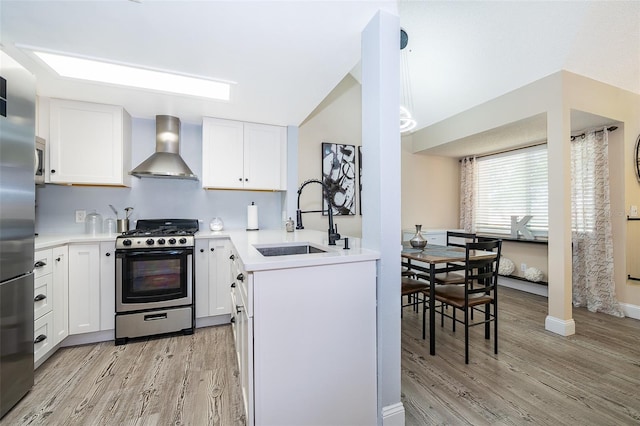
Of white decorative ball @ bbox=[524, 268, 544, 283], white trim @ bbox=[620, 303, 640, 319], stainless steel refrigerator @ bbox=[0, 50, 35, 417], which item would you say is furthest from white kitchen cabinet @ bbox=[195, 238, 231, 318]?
white trim @ bbox=[620, 303, 640, 319]

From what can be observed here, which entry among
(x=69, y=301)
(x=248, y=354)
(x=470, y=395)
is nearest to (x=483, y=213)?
(x=470, y=395)

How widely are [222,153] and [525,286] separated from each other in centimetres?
475

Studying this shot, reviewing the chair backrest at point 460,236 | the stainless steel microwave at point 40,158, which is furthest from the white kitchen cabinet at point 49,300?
the chair backrest at point 460,236

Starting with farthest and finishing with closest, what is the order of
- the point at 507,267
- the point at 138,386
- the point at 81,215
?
the point at 507,267 < the point at 81,215 < the point at 138,386

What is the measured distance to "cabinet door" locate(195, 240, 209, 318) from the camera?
9.21ft

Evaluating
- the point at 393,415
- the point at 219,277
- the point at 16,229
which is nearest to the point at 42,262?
the point at 16,229

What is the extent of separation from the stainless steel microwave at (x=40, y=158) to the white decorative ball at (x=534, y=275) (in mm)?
5980

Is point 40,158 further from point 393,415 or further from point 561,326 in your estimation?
point 561,326

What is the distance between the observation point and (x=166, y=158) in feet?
9.71

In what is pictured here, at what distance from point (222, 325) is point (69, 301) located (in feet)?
4.47

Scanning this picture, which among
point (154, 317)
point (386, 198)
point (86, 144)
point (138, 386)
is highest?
point (86, 144)

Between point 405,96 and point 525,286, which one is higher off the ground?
point 405,96

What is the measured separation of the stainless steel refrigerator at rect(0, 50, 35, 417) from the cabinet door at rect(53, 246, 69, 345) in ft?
1.81

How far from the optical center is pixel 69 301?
7.87 feet
